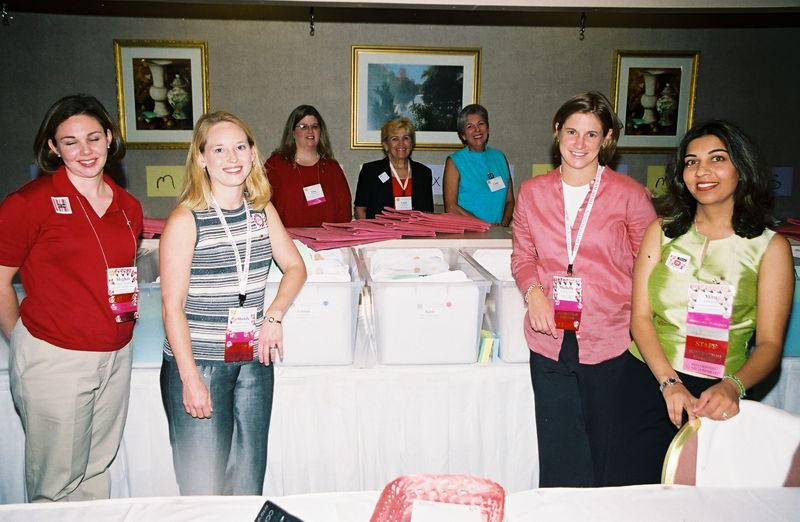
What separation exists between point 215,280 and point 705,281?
1.34m

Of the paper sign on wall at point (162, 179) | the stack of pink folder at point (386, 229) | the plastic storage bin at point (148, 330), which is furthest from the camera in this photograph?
the paper sign on wall at point (162, 179)

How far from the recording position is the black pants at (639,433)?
1689 millimetres

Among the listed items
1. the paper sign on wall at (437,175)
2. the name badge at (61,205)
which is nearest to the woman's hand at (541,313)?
the name badge at (61,205)

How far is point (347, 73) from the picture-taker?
4.29 m

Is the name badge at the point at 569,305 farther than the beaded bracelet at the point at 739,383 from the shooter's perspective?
Yes

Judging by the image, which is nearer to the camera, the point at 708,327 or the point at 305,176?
the point at 708,327

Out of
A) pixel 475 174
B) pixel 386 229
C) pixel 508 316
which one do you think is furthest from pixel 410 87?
pixel 508 316

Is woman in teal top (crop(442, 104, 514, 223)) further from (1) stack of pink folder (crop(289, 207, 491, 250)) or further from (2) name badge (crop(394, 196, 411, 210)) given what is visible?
(1) stack of pink folder (crop(289, 207, 491, 250))

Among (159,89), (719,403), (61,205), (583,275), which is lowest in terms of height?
(719,403)

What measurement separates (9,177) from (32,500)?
3280mm

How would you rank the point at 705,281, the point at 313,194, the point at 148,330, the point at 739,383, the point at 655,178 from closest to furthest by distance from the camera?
the point at 739,383 < the point at 705,281 < the point at 148,330 < the point at 313,194 < the point at 655,178

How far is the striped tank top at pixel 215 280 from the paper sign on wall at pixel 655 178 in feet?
12.7

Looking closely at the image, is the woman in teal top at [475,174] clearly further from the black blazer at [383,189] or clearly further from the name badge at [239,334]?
the name badge at [239,334]

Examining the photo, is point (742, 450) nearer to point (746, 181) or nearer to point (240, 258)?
point (746, 181)
